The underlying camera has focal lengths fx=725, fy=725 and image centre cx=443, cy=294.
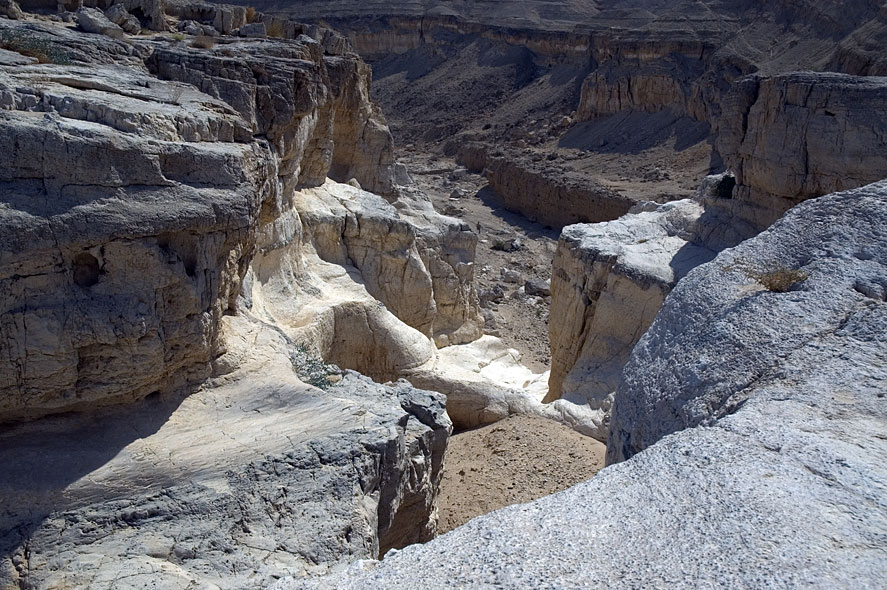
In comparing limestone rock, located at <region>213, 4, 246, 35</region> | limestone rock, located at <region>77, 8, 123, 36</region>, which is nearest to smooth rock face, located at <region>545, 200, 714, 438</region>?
limestone rock, located at <region>213, 4, 246, 35</region>

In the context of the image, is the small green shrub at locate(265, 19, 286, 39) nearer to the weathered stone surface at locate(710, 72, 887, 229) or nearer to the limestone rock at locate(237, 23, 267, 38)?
the limestone rock at locate(237, 23, 267, 38)

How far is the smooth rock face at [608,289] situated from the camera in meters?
11.0

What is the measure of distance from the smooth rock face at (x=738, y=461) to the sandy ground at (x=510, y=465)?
150 inches

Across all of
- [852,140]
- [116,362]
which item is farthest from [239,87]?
[852,140]

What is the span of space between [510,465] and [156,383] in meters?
4.72

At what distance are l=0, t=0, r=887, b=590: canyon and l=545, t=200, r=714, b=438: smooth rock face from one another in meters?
0.06

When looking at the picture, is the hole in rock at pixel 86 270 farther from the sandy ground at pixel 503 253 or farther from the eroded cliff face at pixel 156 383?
the sandy ground at pixel 503 253

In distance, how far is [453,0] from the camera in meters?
54.8

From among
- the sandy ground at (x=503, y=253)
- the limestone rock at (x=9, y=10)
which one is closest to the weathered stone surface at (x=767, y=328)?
the limestone rock at (x=9, y=10)

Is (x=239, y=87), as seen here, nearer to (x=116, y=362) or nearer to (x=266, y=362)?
(x=266, y=362)

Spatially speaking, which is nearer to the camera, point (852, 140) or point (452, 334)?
point (852, 140)

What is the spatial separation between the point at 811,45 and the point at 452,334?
25.3 meters

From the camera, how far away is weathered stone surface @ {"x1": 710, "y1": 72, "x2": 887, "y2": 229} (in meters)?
9.86

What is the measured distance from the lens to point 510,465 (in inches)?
361
